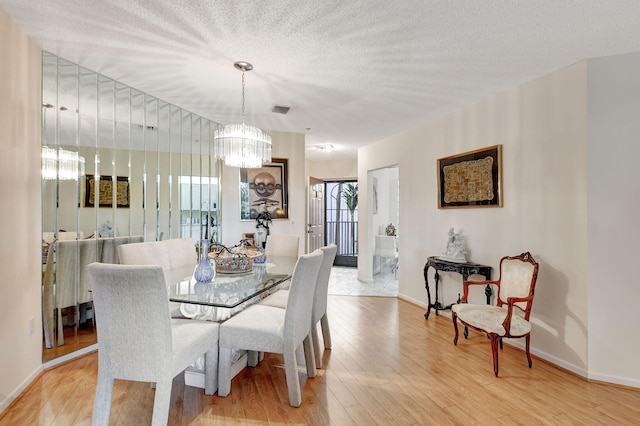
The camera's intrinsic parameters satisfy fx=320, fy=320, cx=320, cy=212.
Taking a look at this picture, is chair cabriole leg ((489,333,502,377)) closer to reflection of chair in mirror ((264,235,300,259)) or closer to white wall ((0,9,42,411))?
reflection of chair in mirror ((264,235,300,259))

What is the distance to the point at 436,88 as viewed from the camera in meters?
3.21

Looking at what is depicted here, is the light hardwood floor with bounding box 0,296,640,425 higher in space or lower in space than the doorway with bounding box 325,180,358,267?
lower

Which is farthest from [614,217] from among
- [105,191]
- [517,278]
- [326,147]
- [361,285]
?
[105,191]

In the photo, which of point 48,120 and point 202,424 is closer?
point 202,424

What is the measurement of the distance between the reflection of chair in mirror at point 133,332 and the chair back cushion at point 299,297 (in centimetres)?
67

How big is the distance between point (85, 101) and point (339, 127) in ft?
9.80

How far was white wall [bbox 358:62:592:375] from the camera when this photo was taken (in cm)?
259

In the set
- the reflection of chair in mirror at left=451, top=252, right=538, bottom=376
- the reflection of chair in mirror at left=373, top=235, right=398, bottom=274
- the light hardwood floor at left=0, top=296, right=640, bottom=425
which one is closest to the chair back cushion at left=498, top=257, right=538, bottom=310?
the reflection of chair in mirror at left=451, top=252, right=538, bottom=376

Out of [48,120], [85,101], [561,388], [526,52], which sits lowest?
[561,388]

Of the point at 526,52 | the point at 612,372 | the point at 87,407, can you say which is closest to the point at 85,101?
the point at 87,407

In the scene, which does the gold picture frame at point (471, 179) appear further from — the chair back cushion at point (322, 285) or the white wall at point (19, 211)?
the white wall at point (19, 211)

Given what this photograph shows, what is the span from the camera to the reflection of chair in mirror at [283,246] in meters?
3.81

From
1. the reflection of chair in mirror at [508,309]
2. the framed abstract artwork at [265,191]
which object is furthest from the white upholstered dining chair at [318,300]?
the framed abstract artwork at [265,191]

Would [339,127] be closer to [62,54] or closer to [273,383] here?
[62,54]
